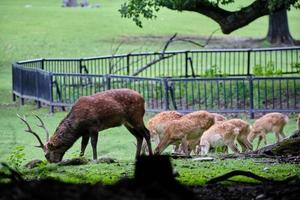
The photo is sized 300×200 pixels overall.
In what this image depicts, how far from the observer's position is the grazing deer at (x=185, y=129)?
14930mm

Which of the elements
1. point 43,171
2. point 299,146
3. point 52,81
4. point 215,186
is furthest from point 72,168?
point 52,81

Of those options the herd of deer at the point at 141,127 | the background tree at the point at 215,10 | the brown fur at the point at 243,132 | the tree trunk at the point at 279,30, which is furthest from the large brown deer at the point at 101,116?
the tree trunk at the point at 279,30

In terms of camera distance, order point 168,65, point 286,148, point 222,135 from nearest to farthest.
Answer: point 286,148, point 222,135, point 168,65

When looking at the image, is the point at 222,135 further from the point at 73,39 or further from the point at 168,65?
the point at 73,39

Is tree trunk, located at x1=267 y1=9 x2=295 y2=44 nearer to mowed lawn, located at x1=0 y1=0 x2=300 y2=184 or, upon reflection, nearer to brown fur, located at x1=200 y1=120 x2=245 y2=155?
mowed lawn, located at x1=0 y1=0 x2=300 y2=184

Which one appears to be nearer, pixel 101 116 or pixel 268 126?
pixel 101 116

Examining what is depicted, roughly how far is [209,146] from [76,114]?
2.63 m

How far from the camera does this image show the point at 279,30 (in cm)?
4119

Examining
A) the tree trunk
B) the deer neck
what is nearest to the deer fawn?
the deer neck

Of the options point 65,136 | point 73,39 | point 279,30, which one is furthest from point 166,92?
point 73,39

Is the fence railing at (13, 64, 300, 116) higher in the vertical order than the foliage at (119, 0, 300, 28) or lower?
lower

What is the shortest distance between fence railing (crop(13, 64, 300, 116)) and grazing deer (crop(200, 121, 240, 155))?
6017mm

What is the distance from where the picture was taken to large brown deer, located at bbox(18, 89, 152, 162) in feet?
43.4

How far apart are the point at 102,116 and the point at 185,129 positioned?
218cm
